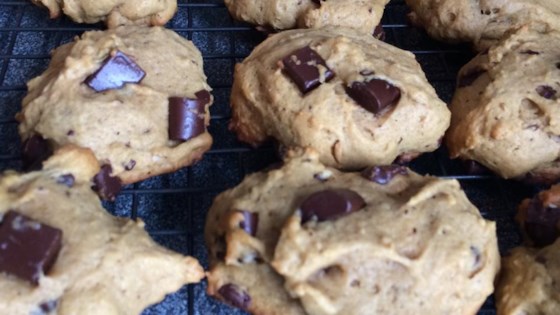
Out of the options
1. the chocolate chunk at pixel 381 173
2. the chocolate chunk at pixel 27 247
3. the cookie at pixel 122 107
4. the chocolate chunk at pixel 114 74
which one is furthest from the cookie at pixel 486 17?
the chocolate chunk at pixel 27 247

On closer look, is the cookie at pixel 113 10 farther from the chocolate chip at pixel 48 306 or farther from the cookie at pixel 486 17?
the chocolate chip at pixel 48 306

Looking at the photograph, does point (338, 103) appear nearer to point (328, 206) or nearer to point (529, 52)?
point (328, 206)

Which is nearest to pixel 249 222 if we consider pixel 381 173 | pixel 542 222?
pixel 381 173

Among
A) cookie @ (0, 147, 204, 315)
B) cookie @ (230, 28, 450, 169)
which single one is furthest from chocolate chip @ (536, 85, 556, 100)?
cookie @ (0, 147, 204, 315)

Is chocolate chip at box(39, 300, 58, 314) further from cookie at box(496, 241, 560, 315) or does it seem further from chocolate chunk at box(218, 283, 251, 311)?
cookie at box(496, 241, 560, 315)

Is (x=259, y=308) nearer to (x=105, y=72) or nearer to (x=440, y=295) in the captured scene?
(x=440, y=295)

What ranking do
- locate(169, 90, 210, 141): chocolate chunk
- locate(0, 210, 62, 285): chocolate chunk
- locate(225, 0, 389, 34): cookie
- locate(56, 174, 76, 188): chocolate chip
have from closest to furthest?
locate(0, 210, 62, 285): chocolate chunk → locate(56, 174, 76, 188): chocolate chip → locate(169, 90, 210, 141): chocolate chunk → locate(225, 0, 389, 34): cookie
